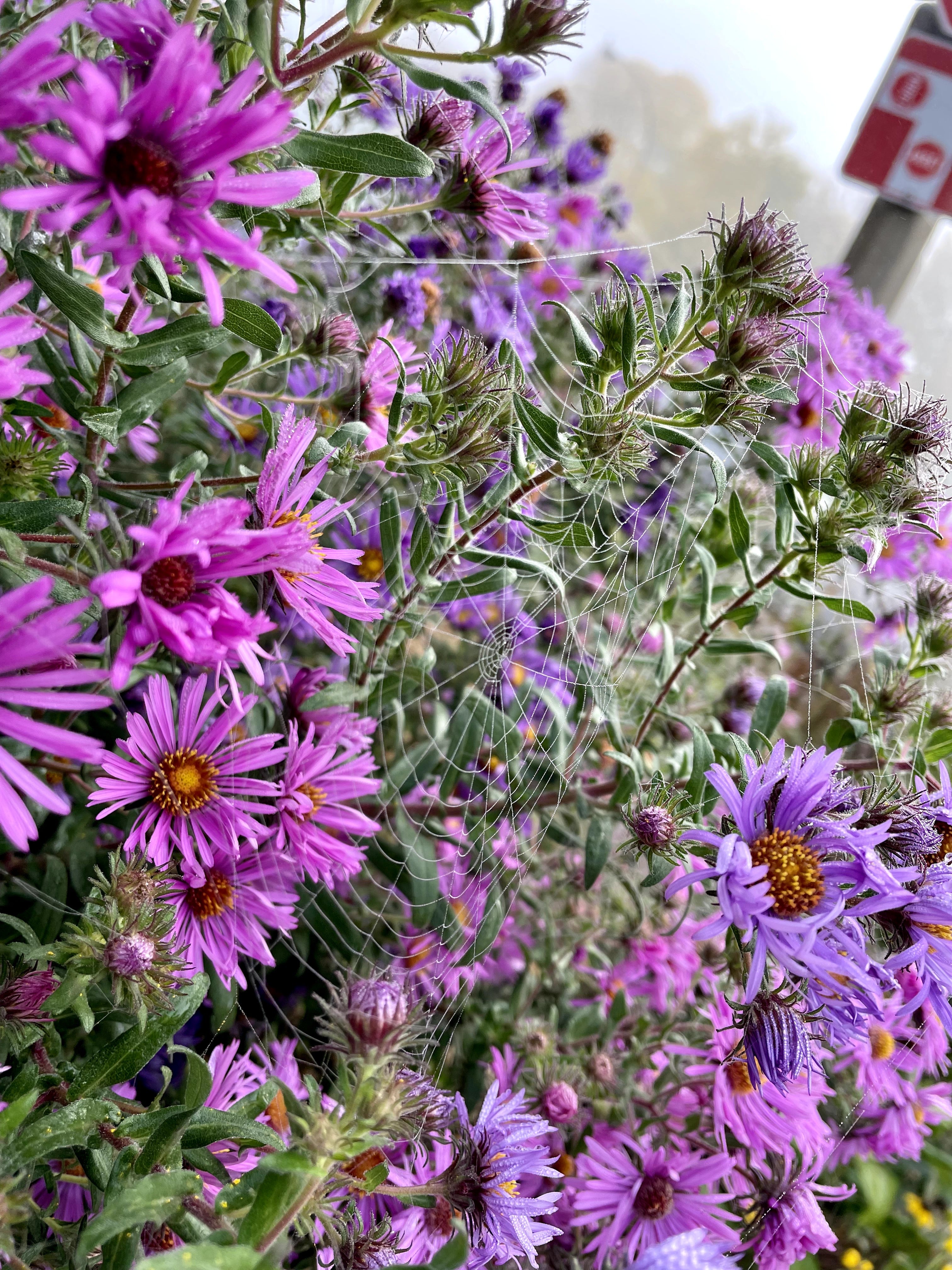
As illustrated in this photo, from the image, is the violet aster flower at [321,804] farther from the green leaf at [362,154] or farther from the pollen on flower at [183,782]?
the green leaf at [362,154]

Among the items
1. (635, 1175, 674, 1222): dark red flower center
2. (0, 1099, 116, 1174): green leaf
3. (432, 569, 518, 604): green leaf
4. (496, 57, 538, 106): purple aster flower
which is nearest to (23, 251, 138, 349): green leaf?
(432, 569, 518, 604): green leaf

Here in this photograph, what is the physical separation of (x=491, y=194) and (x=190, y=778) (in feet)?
1.34

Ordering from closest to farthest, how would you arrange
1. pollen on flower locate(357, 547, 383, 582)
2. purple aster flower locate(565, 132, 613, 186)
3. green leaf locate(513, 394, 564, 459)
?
green leaf locate(513, 394, 564, 459) < pollen on flower locate(357, 547, 383, 582) < purple aster flower locate(565, 132, 613, 186)

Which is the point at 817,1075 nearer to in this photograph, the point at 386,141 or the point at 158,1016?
the point at 158,1016

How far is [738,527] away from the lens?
1.94 ft

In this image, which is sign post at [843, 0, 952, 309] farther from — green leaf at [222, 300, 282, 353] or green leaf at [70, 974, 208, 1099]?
green leaf at [70, 974, 208, 1099]

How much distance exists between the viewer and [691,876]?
40 cm

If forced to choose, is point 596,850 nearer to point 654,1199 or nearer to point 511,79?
point 654,1199

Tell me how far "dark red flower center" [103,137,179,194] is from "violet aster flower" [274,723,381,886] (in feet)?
0.87

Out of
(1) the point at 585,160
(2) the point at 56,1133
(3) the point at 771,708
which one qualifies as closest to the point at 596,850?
(3) the point at 771,708

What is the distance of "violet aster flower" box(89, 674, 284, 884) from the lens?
0.46 meters

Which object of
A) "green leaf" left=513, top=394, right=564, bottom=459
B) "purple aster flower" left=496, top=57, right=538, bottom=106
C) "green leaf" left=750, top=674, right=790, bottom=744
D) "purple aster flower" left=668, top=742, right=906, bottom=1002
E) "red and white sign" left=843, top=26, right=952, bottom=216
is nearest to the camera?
"purple aster flower" left=668, top=742, right=906, bottom=1002

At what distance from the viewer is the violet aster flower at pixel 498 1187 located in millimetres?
418

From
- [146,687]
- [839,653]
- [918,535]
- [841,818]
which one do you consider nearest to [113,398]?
[146,687]
